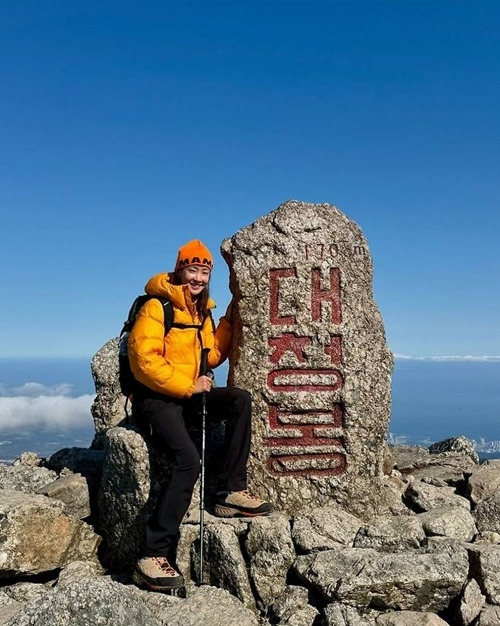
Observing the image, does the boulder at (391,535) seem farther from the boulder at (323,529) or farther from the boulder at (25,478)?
the boulder at (25,478)

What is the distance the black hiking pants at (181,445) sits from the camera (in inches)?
302

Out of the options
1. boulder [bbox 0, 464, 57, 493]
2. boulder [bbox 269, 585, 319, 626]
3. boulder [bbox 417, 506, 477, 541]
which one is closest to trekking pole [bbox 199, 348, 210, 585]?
boulder [bbox 269, 585, 319, 626]

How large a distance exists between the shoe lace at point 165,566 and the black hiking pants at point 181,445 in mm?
61

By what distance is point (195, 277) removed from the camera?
27.9 feet

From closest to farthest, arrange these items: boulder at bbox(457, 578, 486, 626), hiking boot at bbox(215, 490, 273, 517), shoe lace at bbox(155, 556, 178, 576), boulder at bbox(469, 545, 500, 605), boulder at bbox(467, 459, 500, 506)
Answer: boulder at bbox(457, 578, 486, 626)
boulder at bbox(469, 545, 500, 605)
shoe lace at bbox(155, 556, 178, 576)
hiking boot at bbox(215, 490, 273, 517)
boulder at bbox(467, 459, 500, 506)

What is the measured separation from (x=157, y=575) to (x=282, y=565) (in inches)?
58.7

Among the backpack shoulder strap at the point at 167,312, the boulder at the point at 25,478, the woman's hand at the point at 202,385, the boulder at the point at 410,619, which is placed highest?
the backpack shoulder strap at the point at 167,312

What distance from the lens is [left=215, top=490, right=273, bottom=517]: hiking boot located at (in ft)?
27.3

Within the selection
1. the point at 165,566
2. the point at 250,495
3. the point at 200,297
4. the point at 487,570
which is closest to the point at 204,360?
the point at 200,297

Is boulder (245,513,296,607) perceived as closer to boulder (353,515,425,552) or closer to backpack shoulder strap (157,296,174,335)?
boulder (353,515,425,552)

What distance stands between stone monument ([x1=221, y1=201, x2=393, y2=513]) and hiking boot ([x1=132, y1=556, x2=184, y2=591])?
1886mm

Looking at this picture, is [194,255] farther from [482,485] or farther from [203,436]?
[482,485]

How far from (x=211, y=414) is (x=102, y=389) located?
5044 millimetres

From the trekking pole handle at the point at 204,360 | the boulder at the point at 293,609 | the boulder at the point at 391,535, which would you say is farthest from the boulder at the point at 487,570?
the trekking pole handle at the point at 204,360
